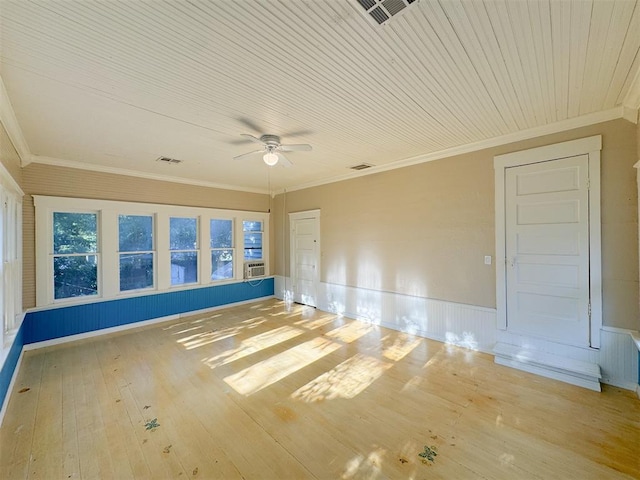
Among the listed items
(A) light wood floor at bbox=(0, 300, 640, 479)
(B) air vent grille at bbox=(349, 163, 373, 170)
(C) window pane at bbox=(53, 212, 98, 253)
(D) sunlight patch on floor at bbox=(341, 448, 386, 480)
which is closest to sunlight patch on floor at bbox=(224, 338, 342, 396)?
(A) light wood floor at bbox=(0, 300, 640, 479)

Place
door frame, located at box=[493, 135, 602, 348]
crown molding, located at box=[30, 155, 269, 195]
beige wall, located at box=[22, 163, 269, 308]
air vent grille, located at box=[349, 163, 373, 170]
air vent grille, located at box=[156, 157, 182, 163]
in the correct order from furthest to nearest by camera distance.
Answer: air vent grille, located at box=[349, 163, 373, 170] → air vent grille, located at box=[156, 157, 182, 163] → crown molding, located at box=[30, 155, 269, 195] → beige wall, located at box=[22, 163, 269, 308] → door frame, located at box=[493, 135, 602, 348]

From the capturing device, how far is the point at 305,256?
21.3 feet

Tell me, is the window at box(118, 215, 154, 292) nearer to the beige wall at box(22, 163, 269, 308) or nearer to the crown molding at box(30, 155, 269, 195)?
the beige wall at box(22, 163, 269, 308)

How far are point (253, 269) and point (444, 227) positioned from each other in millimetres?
4522

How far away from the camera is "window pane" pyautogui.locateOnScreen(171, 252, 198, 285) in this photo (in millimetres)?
5559

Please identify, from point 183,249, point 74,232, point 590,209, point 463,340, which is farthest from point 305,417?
point 74,232

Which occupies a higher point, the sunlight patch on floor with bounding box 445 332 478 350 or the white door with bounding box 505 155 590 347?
the white door with bounding box 505 155 590 347

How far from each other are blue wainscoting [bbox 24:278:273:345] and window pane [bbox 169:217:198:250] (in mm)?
941

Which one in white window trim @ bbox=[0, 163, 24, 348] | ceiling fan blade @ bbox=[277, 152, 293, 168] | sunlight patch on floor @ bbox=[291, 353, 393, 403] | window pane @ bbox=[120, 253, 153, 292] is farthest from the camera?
window pane @ bbox=[120, 253, 153, 292]

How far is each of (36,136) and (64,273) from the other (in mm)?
2175

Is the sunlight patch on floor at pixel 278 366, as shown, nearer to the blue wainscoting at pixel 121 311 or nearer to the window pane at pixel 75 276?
the blue wainscoting at pixel 121 311

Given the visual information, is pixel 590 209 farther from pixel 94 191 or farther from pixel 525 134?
pixel 94 191

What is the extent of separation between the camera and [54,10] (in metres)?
1.52

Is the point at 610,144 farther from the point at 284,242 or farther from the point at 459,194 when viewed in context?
the point at 284,242
